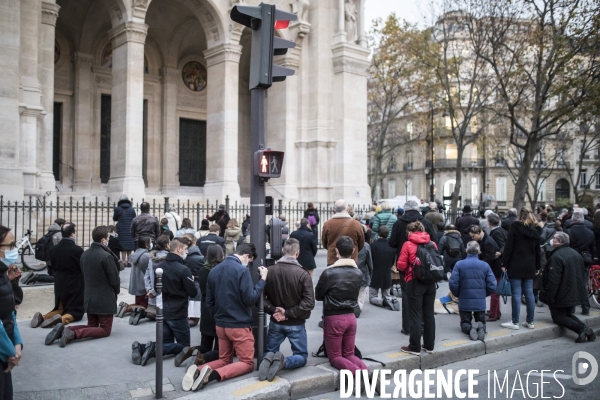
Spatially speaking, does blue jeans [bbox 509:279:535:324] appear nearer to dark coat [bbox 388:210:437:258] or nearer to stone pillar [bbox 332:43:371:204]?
dark coat [bbox 388:210:437:258]

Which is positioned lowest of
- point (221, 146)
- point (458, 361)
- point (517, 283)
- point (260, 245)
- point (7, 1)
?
point (458, 361)

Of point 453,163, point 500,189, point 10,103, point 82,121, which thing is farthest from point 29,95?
point 500,189

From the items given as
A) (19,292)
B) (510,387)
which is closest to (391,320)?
(510,387)

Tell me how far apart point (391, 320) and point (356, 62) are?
16.5m

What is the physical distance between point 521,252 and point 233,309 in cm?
494

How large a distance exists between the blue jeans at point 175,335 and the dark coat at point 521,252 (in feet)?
16.7

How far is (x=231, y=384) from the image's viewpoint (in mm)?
5711

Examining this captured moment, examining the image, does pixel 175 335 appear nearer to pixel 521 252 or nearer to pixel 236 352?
pixel 236 352

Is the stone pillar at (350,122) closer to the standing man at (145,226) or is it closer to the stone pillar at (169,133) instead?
the stone pillar at (169,133)

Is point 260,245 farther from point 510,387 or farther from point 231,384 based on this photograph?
point 510,387

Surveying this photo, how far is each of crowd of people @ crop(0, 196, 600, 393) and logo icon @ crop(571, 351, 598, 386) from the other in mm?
1036

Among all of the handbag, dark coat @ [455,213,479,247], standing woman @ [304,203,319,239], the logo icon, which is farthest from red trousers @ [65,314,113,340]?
standing woman @ [304,203,319,239]

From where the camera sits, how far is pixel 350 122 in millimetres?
23422

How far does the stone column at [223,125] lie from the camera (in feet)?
70.0
